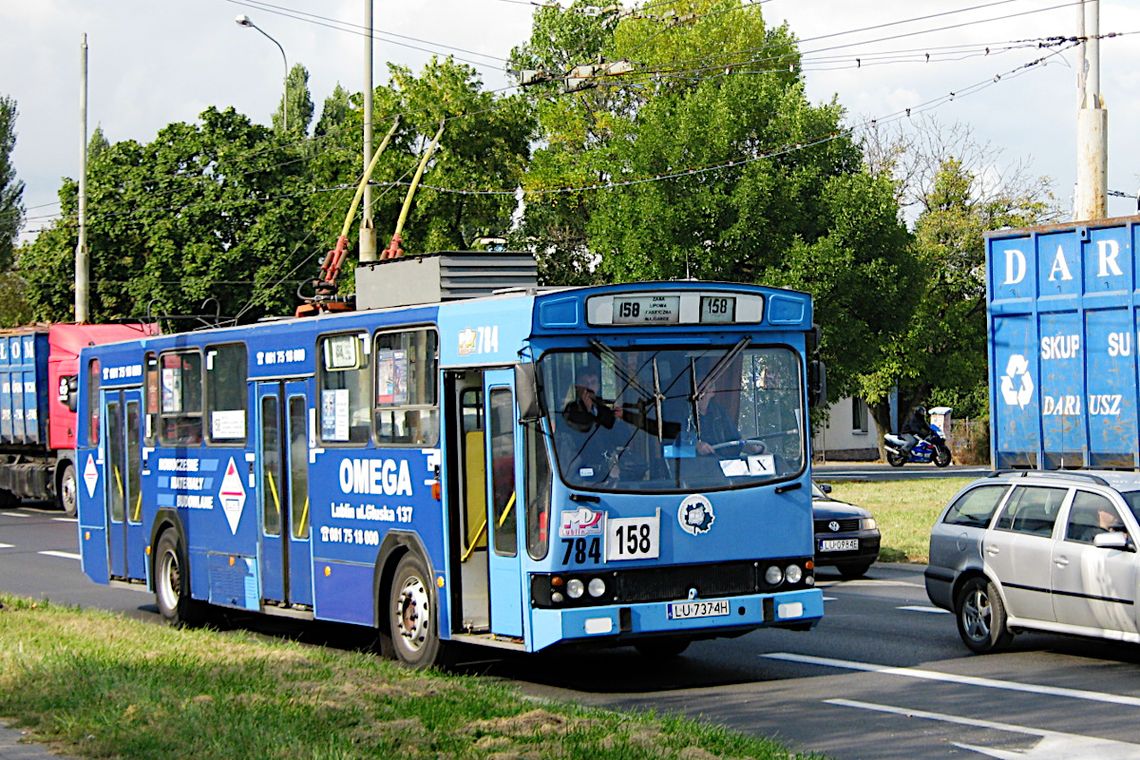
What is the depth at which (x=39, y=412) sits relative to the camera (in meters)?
35.6

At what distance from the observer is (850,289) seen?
39.3 metres

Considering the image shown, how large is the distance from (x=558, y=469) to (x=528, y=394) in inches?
21.4

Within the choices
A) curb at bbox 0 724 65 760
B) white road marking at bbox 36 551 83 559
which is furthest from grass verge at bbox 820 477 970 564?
curb at bbox 0 724 65 760

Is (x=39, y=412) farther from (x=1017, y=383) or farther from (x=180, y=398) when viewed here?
(x=1017, y=383)

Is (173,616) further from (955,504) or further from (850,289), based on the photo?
(850,289)

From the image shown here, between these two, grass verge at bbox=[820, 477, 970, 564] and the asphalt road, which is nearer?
the asphalt road

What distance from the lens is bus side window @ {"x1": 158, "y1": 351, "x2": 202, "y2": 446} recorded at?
1659 cm

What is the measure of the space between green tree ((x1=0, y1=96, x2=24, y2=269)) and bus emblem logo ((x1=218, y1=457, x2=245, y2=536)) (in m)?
71.9

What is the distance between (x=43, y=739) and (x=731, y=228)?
30.8 meters

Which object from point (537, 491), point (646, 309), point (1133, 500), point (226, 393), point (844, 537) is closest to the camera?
point (537, 491)

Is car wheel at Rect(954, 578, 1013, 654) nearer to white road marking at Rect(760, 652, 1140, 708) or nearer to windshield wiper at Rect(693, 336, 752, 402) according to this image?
white road marking at Rect(760, 652, 1140, 708)

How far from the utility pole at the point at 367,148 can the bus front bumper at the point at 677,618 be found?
17071 millimetres

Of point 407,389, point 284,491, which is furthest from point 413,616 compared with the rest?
point 284,491

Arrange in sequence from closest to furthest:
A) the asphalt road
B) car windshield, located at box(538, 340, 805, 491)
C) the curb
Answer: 1. the curb
2. the asphalt road
3. car windshield, located at box(538, 340, 805, 491)
